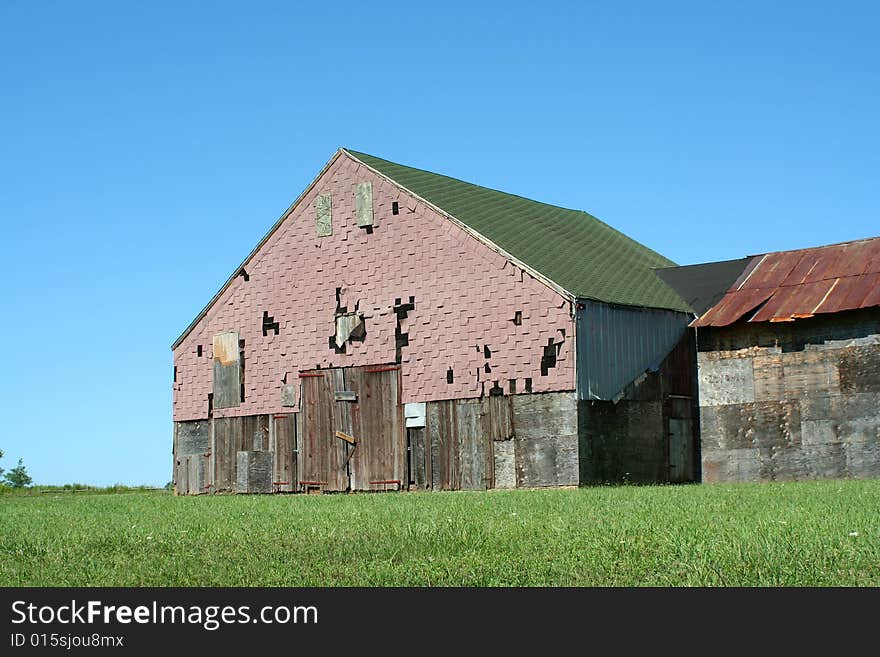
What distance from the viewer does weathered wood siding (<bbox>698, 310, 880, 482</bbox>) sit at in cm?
3116

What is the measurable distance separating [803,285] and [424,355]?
1105 centimetres

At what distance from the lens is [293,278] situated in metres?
36.7

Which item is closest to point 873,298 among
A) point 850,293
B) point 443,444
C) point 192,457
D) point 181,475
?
point 850,293

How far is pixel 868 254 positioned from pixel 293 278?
56.3 ft

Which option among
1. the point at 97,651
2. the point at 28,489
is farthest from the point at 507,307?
the point at 28,489

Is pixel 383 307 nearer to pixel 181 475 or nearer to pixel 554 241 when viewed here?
pixel 554 241

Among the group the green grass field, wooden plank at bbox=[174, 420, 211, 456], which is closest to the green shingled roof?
wooden plank at bbox=[174, 420, 211, 456]

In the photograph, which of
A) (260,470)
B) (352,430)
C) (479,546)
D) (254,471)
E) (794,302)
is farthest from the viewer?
(254,471)

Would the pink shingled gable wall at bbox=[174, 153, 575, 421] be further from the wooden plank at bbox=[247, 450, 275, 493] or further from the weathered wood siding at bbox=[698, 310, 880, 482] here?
the weathered wood siding at bbox=[698, 310, 880, 482]

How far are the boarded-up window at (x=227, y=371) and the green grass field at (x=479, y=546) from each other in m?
16.7

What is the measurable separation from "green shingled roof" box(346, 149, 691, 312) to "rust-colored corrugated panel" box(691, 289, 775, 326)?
1042 mm

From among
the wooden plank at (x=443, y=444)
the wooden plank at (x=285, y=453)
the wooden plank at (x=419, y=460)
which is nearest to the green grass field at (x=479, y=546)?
the wooden plank at (x=443, y=444)

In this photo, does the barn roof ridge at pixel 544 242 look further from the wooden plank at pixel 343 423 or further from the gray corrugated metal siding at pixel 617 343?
the wooden plank at pixel 343 423

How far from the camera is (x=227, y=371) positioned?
3794cm
